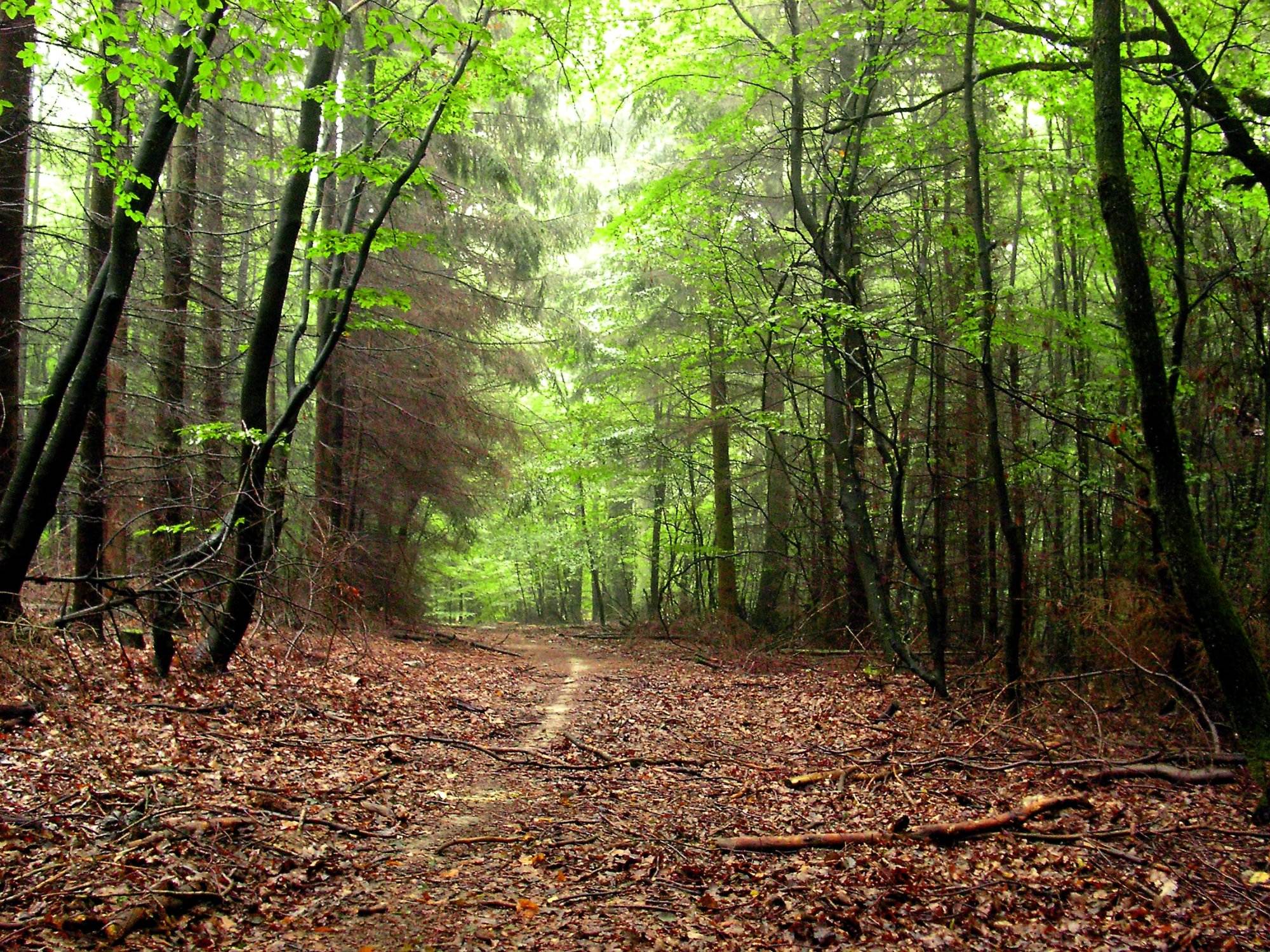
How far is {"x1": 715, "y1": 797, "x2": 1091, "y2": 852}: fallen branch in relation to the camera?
4785mm

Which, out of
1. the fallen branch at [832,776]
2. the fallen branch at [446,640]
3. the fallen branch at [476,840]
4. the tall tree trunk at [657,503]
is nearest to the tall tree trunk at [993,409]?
the fallen branch at [832,776]

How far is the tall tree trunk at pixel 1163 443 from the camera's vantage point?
5195 millimetres

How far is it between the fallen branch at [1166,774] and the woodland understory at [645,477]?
0.04 meters

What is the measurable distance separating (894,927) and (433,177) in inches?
509

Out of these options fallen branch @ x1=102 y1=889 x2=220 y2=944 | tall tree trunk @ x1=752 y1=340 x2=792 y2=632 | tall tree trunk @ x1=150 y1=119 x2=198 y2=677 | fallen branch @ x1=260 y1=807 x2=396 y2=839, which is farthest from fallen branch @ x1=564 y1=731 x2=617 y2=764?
tall tree trunk @ x1=752 y1=340 x2=792 y2=632

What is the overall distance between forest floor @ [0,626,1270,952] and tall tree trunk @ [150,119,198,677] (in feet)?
7.77

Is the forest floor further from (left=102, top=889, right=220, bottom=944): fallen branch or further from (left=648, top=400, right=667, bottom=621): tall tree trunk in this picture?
(left=648, top=400, right=667, bottom=621): tall tree trunk

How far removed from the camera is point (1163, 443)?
539cm

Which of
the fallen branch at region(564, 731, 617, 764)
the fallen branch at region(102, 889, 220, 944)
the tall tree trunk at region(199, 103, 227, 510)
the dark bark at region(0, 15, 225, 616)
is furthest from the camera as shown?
the tall tree trunk at region(199, 103, 227, 510)

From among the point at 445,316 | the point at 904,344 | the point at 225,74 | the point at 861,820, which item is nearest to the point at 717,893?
the point at 861,820

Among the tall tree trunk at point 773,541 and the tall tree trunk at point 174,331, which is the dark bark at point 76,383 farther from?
the tall tree trunk at point 773,541

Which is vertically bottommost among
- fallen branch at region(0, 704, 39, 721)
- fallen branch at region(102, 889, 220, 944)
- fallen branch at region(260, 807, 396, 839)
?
fallen branch at region(260, 807, 396, 839)

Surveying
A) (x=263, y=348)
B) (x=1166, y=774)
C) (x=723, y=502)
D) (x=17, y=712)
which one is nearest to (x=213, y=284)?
(x=263, y=348)

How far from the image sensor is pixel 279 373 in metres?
19.7
